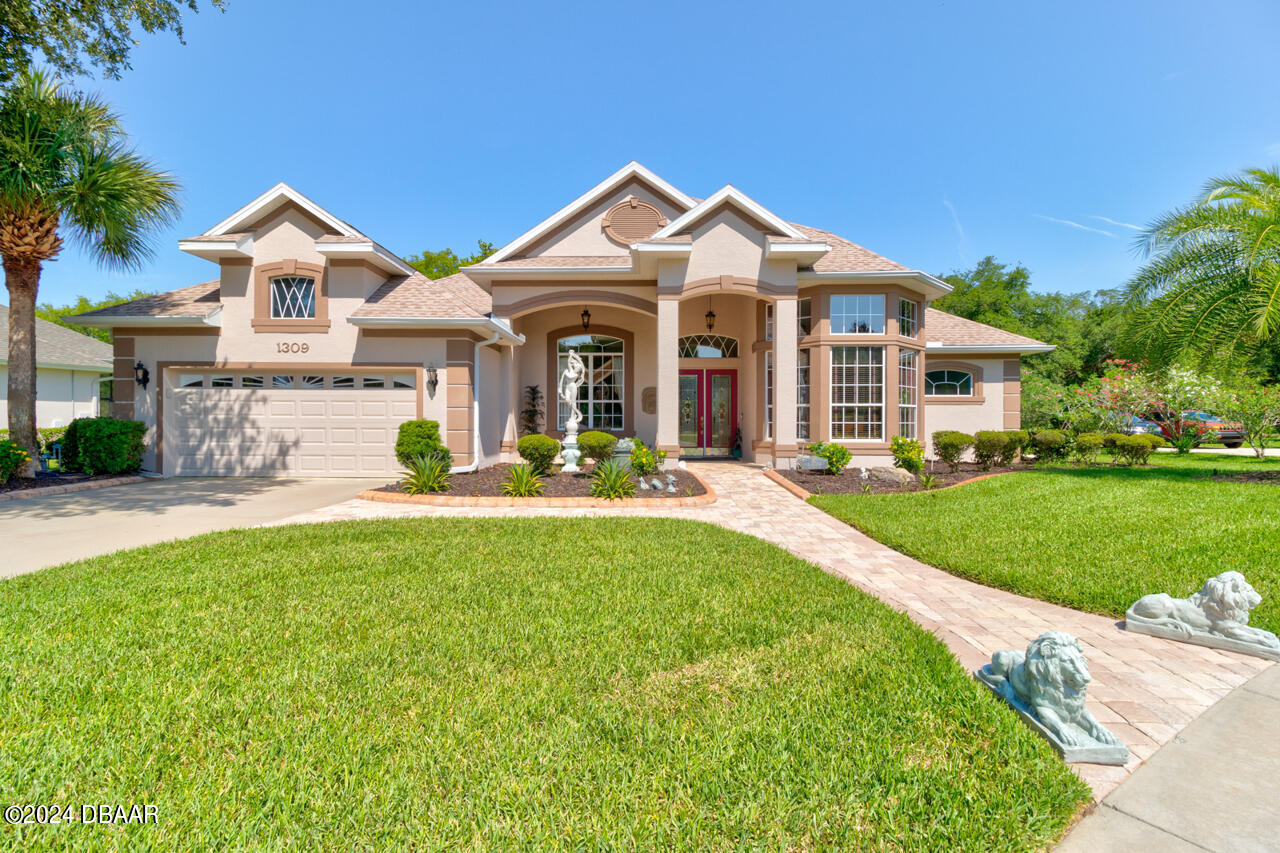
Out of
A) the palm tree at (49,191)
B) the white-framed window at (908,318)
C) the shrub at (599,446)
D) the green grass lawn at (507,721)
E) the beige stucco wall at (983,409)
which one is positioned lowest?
the green grass lawn at (507,721)

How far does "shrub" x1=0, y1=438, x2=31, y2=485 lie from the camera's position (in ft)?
34.3

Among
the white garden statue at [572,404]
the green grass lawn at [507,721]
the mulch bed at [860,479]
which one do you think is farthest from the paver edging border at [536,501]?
the green grass lawn at [507,721]

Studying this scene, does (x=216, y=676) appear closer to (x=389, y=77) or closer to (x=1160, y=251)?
(x=1160, y=251)

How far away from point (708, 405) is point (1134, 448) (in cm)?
1012

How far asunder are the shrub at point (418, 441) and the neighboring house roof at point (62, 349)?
54.2 feet

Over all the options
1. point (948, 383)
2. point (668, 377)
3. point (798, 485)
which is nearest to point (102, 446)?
point (668, 377)

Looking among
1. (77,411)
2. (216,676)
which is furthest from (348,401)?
(77,411)

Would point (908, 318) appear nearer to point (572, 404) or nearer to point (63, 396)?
point (572, 404)

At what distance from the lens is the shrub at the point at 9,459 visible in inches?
412

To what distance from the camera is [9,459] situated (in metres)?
10.5

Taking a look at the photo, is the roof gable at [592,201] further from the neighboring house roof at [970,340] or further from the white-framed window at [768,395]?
the neighboring house roof at [970,340]

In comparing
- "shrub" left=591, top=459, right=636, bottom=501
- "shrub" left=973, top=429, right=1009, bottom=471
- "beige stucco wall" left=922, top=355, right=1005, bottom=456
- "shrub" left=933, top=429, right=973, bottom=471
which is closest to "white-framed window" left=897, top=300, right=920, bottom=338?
"beige stucco wall" left=922, top=355, right=1005, bottom=456

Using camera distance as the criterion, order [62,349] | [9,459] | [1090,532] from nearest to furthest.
A: [1090,532] → [9,459] → [62,349]

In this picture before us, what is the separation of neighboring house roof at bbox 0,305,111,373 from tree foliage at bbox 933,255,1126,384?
38.0 m
